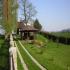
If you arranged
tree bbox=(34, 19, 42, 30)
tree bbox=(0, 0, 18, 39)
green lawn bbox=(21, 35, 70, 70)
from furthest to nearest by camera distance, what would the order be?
tree bbox=(34, 19, 42, 30) → tree bbox=(0, 0, 18, 39) → green lawn bbox=(21, 35, 70, 70)

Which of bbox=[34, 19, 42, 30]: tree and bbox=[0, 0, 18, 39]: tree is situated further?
bbox=[34, 19, 42, 30]: tree

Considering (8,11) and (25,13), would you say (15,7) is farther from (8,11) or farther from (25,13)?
(25,13)

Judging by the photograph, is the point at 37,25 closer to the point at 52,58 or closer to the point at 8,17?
the point at 8,17

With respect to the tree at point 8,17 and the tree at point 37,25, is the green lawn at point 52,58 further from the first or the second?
the tree at point 37,25

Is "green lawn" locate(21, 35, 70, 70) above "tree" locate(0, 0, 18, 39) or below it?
below

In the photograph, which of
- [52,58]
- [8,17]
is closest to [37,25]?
[8,17]

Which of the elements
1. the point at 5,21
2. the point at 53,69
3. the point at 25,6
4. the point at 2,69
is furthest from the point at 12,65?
the point at 25,6

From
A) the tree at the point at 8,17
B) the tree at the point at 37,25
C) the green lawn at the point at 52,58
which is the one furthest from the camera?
the tree at the point at 37,25

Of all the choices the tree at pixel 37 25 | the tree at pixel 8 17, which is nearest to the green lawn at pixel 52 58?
the tree at pixel 8 17

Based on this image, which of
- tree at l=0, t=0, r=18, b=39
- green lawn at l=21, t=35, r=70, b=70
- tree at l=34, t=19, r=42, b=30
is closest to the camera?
green lawn at l=21, t=35, r=70, b=70

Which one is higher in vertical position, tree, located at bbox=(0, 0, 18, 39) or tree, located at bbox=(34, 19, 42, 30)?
tree, located at bbox=(0, 0, 18, 39)

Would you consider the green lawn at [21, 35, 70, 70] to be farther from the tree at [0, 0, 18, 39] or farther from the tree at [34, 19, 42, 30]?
the tree at [34, 19, 42, 30]

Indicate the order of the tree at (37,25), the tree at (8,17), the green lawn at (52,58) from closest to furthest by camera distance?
the green lawn at (52,58) → the tree at (8,17) → the tree at (37,25)

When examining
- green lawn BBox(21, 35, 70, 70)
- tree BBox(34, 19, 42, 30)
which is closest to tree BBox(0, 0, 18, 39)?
green lawn BBox(21, 35, 70, 70)
